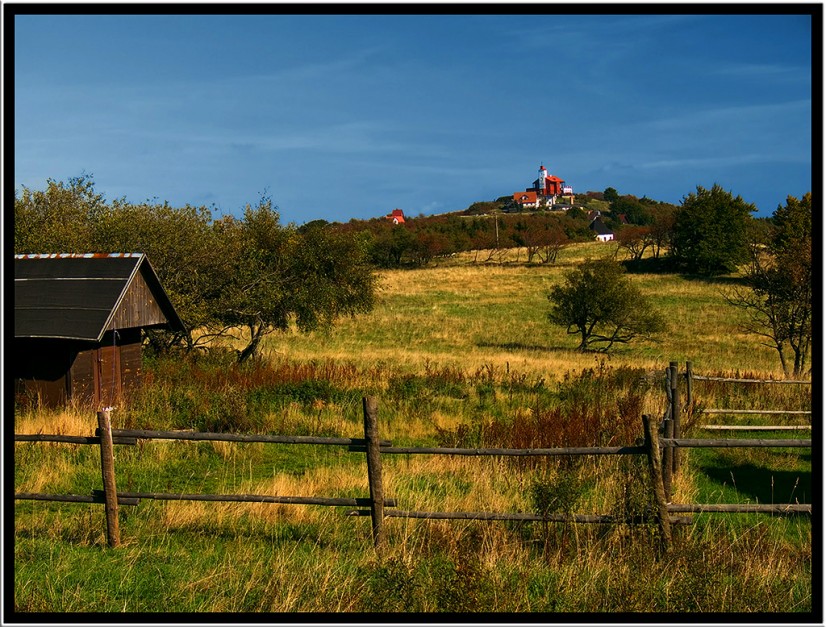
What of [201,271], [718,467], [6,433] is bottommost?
[718,467]

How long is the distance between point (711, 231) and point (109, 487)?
192 ft

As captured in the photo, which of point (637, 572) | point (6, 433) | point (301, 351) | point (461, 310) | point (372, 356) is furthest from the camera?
point (461, 310)

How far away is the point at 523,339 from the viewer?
123 feet

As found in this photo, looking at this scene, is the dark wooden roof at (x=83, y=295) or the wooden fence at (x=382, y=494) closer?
the wooden fence at (x=382, y=494)

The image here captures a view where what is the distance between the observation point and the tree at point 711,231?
189 ft

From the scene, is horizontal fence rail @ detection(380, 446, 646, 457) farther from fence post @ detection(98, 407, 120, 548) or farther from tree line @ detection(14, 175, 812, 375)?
tree line @ detection(14, 175, 812, 375)

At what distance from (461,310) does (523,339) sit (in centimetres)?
1190

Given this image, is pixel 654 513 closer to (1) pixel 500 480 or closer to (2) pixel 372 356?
(1) pixel 500 480

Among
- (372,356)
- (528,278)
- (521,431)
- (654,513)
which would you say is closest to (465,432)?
(521,431)

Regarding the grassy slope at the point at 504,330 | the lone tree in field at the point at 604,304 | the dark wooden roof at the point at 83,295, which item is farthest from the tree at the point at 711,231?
the dark wooden roof at the point at 83,295

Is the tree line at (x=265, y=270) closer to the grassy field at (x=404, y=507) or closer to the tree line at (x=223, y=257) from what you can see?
the tree line at (x=223, y=257)

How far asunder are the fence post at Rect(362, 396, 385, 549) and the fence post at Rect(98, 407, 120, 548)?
2.50m

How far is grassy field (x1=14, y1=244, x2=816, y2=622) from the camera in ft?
17.6

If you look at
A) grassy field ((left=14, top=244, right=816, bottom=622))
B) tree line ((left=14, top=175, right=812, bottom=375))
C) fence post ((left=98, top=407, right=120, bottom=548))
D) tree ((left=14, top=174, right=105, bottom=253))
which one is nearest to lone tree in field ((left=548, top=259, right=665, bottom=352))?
tree line ((left=14, top=175, right=812, bottom=375))
